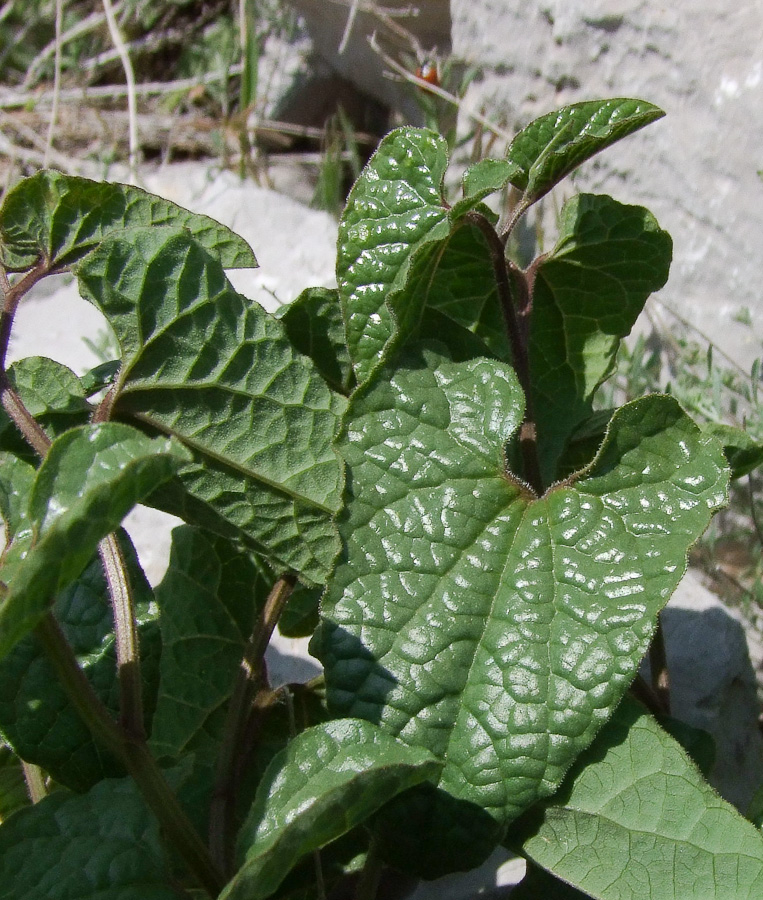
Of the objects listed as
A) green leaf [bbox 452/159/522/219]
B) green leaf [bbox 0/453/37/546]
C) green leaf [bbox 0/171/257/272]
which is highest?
green leaf [bbox 452/159/522/219]

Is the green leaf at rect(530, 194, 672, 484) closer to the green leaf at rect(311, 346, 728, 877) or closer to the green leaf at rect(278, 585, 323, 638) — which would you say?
the green leaf at rect(311, 346, 728, 877)

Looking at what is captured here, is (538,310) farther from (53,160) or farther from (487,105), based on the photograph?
(53,160)

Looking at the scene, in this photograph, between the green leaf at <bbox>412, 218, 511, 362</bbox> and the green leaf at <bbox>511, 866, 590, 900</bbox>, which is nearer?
the green leaf at <bbox>511, 866, 590, 900</bbox>

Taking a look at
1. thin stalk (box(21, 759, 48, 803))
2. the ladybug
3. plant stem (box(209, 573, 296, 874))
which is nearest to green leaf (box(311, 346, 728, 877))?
plant stem (box(209, 573, 296, 874))

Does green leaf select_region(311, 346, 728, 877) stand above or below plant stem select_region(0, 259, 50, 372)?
below

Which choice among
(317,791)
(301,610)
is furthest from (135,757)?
(301,610)

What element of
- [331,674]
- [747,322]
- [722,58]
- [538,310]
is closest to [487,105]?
[722,58]
